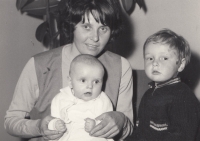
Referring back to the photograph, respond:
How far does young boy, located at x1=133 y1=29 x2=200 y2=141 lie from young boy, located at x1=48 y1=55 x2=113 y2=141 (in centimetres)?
31

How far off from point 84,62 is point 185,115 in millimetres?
597

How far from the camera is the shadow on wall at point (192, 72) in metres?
2.12

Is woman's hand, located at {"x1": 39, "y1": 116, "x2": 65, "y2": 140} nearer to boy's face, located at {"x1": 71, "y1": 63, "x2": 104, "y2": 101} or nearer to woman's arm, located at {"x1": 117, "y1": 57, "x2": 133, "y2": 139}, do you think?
boy's face, located at {"x1": 71, "y1": 63, "x2": 104, "y2": 101}

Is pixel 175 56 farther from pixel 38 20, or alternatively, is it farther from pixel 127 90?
pixel 38 20

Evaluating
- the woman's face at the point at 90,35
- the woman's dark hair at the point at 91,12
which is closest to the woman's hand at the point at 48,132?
the woman's face at the point at 90,35

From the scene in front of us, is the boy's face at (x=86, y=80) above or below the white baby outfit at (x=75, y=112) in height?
above

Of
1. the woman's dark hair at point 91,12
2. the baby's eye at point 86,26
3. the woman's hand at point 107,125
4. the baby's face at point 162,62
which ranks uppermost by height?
the woman's dark hair at point 91,12

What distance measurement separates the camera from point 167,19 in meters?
2.31

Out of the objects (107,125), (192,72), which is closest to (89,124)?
(107,125)

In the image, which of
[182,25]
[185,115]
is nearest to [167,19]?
[182,25]

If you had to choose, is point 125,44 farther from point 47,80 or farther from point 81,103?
point 81,103

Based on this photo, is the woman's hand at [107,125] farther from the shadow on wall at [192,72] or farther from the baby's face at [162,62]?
the shadow on wall at [192,72]

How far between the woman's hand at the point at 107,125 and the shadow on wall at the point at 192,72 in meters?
1.04

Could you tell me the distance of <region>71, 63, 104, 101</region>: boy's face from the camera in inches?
50.1
